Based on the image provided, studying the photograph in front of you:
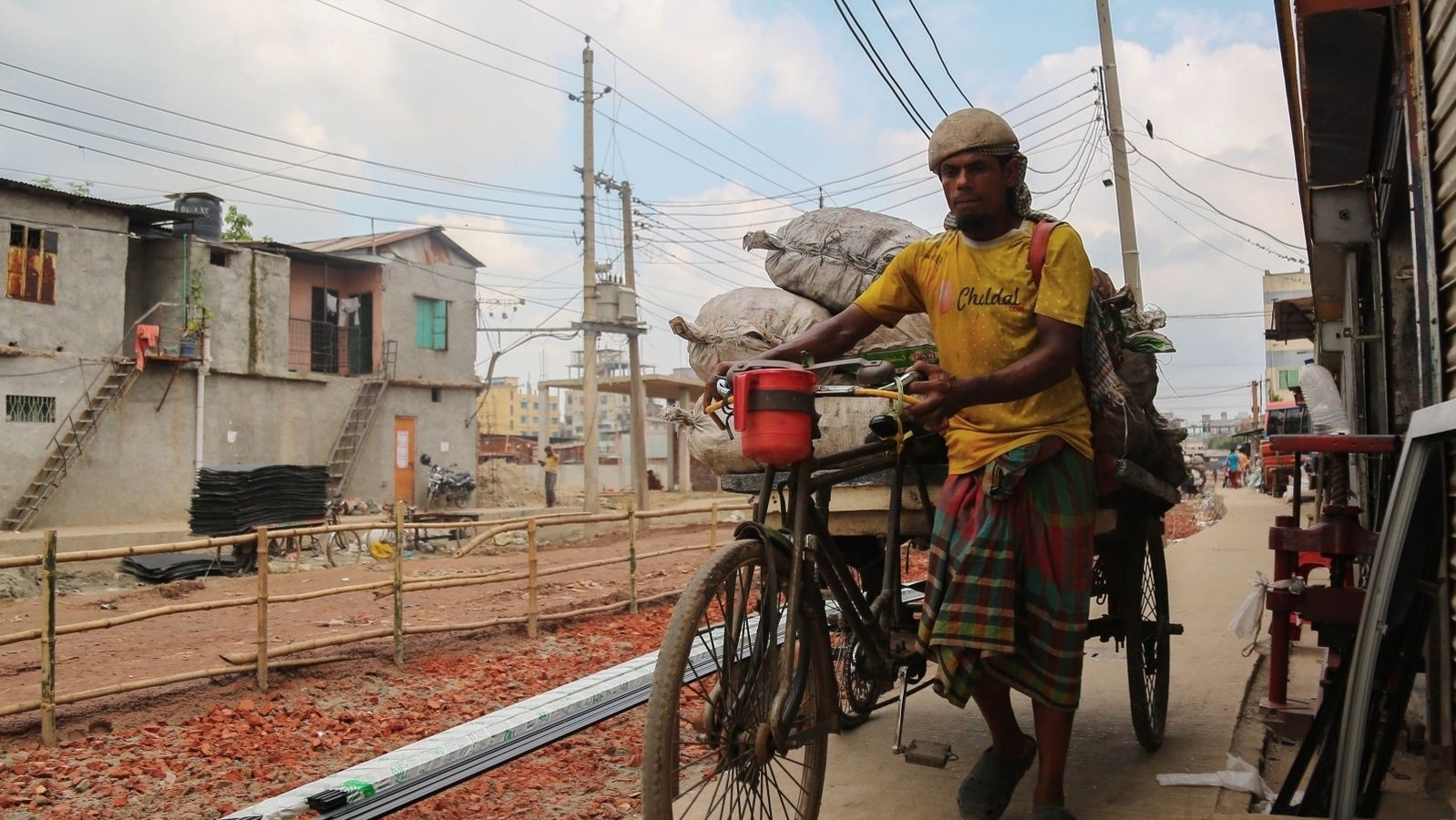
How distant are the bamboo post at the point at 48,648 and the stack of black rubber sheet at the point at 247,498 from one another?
459 inches

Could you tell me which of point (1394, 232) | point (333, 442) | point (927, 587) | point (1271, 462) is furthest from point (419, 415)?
point (927, 587)

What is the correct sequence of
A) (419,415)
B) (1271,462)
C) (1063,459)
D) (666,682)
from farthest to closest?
1. (419,415)
2. (1271,462)
3. (1063,459)
4. (666,682)

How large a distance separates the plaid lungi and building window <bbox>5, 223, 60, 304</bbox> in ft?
73.4

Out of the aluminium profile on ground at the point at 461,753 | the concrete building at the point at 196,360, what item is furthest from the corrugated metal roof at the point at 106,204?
the aluminium profile on ground at the point at 461,753

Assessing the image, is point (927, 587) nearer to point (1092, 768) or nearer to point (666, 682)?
point (666, 682)

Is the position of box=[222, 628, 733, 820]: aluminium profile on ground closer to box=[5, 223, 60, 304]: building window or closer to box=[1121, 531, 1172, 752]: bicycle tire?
box=[1121, 531, 1172, 752]: bicycle tire

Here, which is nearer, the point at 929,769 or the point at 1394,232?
the point at 929,769

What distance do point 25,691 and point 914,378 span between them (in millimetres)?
6911

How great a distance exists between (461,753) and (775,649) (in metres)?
2.13

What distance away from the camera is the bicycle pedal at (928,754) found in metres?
2.91

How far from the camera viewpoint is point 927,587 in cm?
294

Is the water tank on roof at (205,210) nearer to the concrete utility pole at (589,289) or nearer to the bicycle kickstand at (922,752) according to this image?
the concrete utility pole at (589,289)

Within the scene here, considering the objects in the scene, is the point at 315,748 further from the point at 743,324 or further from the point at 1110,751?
the point at 1110,751

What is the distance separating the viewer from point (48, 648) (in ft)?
18.0
